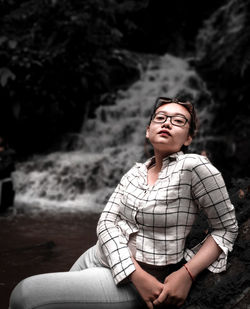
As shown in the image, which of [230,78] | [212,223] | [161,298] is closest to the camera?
[161,298]

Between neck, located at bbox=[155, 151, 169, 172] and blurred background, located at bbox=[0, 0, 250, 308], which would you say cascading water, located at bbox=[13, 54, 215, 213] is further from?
neck, located at bbox=[155, 151, 169, 172]

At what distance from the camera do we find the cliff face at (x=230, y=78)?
23.0ft

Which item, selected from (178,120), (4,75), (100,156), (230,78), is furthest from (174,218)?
(230,78)

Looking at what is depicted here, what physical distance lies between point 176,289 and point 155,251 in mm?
181

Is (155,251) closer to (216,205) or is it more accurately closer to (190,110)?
(216,205)

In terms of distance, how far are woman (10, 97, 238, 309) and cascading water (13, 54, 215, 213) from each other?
434 centimetres

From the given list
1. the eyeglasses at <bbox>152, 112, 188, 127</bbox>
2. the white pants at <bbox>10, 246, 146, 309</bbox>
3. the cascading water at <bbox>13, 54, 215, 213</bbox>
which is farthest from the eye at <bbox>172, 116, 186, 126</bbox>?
the cascading water at <bbox>13, 54, 215, 213</bbox>

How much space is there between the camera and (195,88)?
33.1ft

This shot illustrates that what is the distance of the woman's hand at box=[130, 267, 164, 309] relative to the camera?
1.47 meters

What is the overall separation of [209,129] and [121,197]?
7.13 metres

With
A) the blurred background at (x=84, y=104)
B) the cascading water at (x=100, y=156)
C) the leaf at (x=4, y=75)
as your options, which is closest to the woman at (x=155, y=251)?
the blurred background at (x=84, y=104)

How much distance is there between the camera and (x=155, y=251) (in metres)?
1.56

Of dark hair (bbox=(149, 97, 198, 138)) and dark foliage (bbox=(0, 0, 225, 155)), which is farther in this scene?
dark foliage (bbox=(0, 0, 225, 155))

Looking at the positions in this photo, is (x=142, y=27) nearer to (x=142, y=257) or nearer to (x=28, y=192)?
(x=28, y=192)
